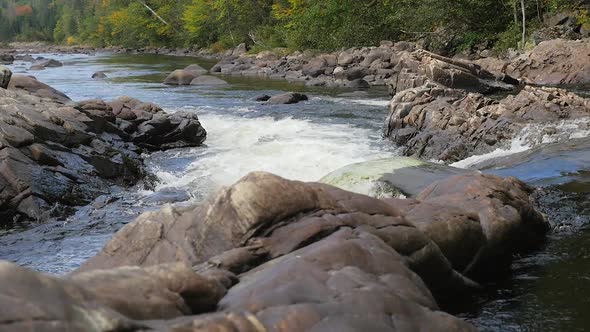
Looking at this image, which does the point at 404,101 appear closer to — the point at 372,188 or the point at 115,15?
the point at 372,188

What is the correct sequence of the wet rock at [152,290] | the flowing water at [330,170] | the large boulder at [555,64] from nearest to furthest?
1. the wet rock at [152,290]
2. the flowing water at [330,170]
3. the large boulder at [555,64]

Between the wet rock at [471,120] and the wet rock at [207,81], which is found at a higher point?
the wet rock at [471,120]

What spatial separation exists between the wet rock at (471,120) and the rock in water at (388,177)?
388 cm

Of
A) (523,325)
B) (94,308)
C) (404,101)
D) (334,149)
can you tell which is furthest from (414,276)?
(404,101)

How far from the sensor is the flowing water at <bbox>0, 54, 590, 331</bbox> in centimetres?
580

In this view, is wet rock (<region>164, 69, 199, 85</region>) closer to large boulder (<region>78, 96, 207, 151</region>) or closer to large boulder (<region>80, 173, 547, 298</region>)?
large boulder (<region>78, 96, 207, 151</region>)

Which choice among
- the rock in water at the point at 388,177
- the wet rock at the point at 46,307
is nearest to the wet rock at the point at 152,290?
the wet rock at the point at 46,307

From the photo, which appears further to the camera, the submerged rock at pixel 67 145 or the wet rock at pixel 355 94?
the wet rock at pixel 355 94

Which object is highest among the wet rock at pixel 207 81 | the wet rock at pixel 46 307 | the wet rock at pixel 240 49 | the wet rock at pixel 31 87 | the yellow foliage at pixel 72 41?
the wet rock at pixel 46 307

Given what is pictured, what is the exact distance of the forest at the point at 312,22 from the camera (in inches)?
1204

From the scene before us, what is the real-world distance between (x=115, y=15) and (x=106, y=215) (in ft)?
258

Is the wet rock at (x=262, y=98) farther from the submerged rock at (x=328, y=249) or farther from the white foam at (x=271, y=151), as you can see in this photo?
the submerged rock at (x=328, y=249)

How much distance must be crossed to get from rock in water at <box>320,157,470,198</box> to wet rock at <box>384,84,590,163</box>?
3.88 m

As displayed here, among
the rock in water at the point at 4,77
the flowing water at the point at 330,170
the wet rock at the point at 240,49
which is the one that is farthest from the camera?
the wet rock at the point at 240,49
